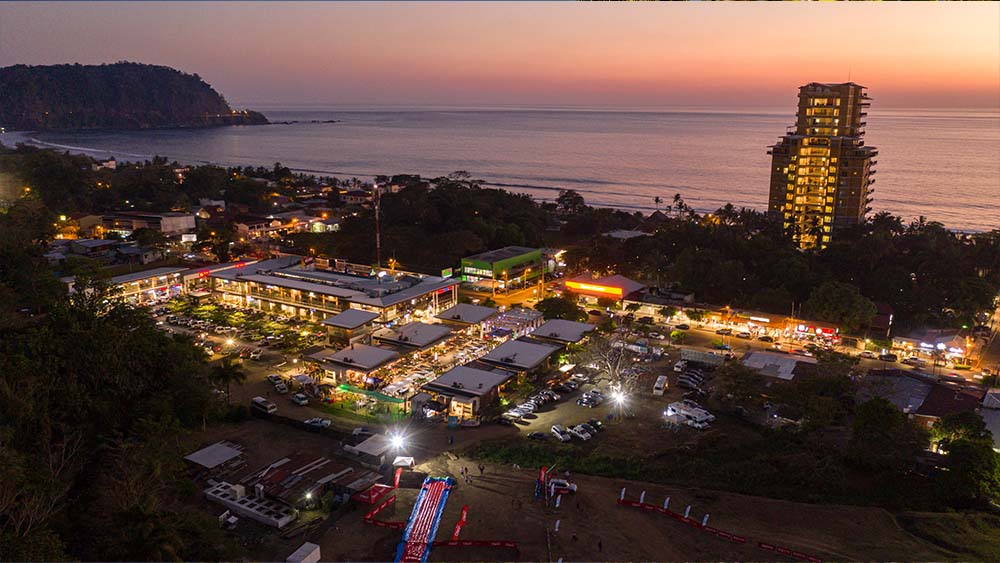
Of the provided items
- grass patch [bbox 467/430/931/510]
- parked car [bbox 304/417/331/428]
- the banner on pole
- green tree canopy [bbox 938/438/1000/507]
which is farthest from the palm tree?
green tree canopy [bbox 938/438/1000/507]

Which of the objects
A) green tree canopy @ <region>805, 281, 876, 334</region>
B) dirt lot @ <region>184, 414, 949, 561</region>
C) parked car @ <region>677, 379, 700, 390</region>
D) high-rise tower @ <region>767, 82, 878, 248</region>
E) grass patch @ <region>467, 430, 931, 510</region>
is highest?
high-rise tower @ <region>767, 82, 878, 248</region>

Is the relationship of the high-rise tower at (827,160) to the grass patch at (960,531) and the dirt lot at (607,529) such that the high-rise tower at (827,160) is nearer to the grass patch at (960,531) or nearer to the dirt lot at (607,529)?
the grass patch at (960,531)

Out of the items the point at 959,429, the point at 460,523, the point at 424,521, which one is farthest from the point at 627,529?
the point at 959,429

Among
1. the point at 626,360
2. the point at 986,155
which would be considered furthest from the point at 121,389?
the point at 986,155

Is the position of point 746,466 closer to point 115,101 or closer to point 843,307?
point 843,307

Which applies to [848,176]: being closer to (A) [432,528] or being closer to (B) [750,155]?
(A) [432,528]

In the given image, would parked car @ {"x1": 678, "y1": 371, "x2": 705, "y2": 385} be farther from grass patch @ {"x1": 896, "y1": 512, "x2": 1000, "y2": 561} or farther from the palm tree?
the palm tree

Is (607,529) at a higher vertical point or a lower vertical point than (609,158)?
lower
